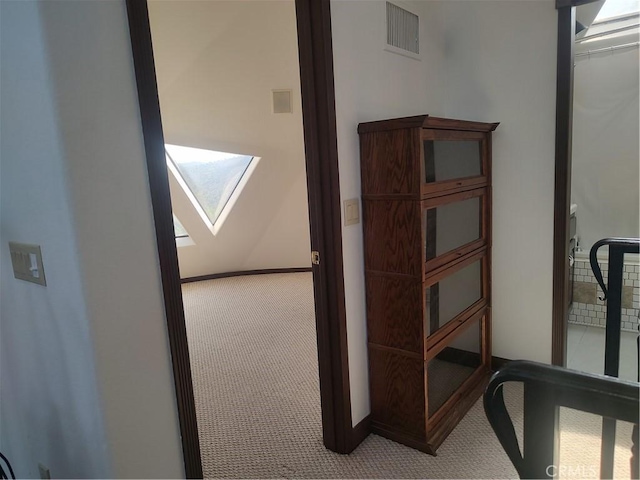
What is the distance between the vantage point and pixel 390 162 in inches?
73.4

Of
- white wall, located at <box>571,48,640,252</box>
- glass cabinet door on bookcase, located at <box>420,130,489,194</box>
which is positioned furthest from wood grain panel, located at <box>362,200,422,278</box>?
white wall, located at <box>571,48,640,252</box>

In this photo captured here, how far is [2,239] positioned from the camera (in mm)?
1370

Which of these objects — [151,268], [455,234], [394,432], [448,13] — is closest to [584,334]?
[455,234]

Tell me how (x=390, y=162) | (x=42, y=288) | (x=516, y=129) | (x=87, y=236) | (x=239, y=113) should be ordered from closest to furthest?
(x=87, y=236) → (x=42, y=288) → (x=390, y=162) → (x=516, y=129) → (x=239, y=113)

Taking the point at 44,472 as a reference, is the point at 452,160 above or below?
above

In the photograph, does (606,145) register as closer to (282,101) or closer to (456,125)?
(456,125)

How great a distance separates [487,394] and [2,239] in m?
1.48

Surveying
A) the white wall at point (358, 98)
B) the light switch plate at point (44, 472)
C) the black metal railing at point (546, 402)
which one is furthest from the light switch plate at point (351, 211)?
the light switch plate at point (44, 472)

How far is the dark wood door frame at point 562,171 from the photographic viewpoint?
2258 millimetres

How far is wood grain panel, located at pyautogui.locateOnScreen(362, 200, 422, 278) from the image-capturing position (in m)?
1.84

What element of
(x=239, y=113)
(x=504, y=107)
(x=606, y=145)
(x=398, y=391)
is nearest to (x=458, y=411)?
(x=398, y=391)

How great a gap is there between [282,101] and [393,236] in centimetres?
319

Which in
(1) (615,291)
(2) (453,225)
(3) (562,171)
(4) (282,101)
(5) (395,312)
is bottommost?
(5) (395,312)

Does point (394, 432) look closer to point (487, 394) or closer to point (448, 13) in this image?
point (487, 394)
